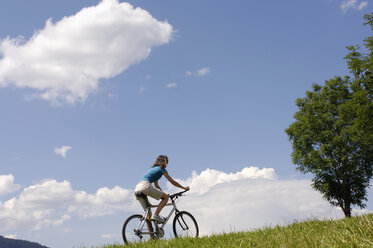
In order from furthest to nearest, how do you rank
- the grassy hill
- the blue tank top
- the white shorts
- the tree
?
the tree
the blue tank top
the white shorts
the grassy hill

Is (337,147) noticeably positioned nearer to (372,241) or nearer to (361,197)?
(361,197)

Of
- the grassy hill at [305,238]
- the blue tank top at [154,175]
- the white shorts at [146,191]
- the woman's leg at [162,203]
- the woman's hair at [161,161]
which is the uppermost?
the woman's hair at [161,161]

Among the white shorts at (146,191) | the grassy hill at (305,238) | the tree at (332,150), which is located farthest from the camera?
the tree at (332,150)

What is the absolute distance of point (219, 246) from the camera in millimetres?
7449

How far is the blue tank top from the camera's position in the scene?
10.4 meters

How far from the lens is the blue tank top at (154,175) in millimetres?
10422

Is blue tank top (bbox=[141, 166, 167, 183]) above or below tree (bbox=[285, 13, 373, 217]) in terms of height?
below

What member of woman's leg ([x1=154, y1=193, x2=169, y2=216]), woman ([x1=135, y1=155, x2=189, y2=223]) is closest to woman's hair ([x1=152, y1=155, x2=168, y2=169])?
woman ([x1=135, y1=155, x2=189, y2=223])

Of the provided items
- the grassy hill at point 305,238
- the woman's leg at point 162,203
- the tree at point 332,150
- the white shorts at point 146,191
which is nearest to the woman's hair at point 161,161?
the white shorts at point 146,191

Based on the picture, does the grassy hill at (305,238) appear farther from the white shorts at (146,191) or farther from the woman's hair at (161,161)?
the woman's hair at (161,161)

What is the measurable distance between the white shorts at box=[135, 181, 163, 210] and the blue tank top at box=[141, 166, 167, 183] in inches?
5.2

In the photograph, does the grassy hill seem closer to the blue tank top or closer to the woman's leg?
the woman's leg

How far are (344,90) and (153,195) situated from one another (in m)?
27.7

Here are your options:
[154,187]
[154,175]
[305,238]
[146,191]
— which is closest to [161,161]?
[154,175]
